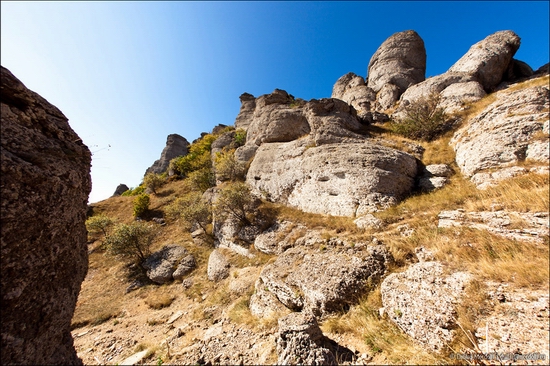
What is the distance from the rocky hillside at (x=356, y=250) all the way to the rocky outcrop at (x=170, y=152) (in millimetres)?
45480

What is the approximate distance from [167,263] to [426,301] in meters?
16.5

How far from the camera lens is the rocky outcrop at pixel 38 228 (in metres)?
2.79

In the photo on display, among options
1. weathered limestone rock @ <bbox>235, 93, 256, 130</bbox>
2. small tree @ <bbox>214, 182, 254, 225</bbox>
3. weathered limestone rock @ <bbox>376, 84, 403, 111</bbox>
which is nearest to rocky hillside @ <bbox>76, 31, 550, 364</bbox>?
small tree @ <bbox>214, 182, 254, 225</bbox>

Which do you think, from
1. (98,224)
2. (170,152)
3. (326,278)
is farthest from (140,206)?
(170,152)

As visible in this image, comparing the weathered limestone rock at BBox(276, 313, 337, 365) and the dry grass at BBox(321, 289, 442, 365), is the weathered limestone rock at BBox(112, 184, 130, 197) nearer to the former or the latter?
the weathered limestone rock at BBox(276, 313, 337, 365)

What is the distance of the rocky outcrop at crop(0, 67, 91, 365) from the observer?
2.79 m

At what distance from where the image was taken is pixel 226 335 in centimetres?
748

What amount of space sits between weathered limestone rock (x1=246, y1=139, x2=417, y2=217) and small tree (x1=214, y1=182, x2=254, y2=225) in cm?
281

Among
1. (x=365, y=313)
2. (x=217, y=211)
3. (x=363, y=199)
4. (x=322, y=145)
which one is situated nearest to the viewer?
(x=365, y=313)

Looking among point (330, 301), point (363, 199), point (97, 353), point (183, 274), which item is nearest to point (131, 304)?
point (183, 274)

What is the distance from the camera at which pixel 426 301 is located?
5.10 m

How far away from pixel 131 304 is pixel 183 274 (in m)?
3.25

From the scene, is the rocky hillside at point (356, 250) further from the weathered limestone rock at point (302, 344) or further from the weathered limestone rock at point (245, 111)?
the weathered limestone rock at point (245, 111)

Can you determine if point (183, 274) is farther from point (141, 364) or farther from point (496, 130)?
→ point (496, 130)
